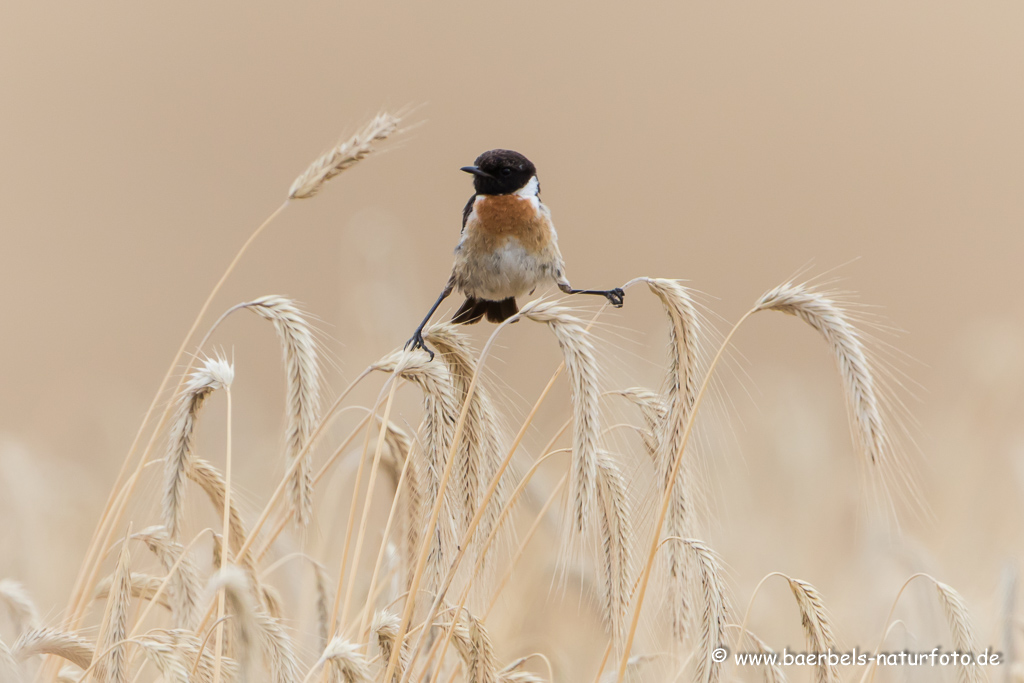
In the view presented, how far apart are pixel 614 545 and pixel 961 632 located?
975mm

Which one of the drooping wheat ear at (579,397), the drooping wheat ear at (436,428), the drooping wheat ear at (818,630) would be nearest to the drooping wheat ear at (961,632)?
the drooping wheat ear at (818,630)

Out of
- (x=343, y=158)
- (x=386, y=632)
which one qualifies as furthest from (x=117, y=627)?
(x=343, y=158)

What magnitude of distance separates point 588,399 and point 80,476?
4.27 meters

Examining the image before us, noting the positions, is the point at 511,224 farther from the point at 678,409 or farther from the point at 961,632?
the point at 961,632

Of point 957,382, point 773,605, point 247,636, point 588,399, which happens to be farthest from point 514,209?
point 957,382

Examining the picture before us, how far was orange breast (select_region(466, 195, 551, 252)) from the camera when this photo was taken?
3.04m

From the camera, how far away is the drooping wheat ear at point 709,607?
6.80 feet

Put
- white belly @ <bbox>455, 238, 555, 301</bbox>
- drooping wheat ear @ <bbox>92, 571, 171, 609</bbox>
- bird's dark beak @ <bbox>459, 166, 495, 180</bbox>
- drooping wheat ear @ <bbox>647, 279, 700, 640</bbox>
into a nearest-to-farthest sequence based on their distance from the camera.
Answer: drooping wheat ear @ <bbox>647, 279, 700, 640</bbox>, drooping wheat ear @ <bbox>92, 571, 171, 609</bbox>, white belly @ <bbox>455, 238, 555, 301</bbox>, bird's dark beak @ <bbox>459, 166, 495, 180</bbox>

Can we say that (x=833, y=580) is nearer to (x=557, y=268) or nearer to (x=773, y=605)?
(x=773, y=605)

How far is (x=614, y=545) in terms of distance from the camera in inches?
86.2

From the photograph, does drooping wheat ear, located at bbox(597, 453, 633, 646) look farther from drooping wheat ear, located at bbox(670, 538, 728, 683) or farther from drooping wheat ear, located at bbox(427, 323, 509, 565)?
drooping wheat ear, located at bbox(427, 323, 509, 565)

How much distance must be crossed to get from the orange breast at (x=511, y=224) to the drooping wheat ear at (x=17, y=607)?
70.2 inches

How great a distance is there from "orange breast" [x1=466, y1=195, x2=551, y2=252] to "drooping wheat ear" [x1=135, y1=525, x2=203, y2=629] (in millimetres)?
1452

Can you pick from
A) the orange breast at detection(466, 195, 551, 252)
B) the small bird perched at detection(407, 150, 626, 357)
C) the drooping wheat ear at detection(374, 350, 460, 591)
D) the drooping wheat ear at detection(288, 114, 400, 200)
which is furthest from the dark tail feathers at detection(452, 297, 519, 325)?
the drooping wheat ear at detection(374, 350, 460, 591)
